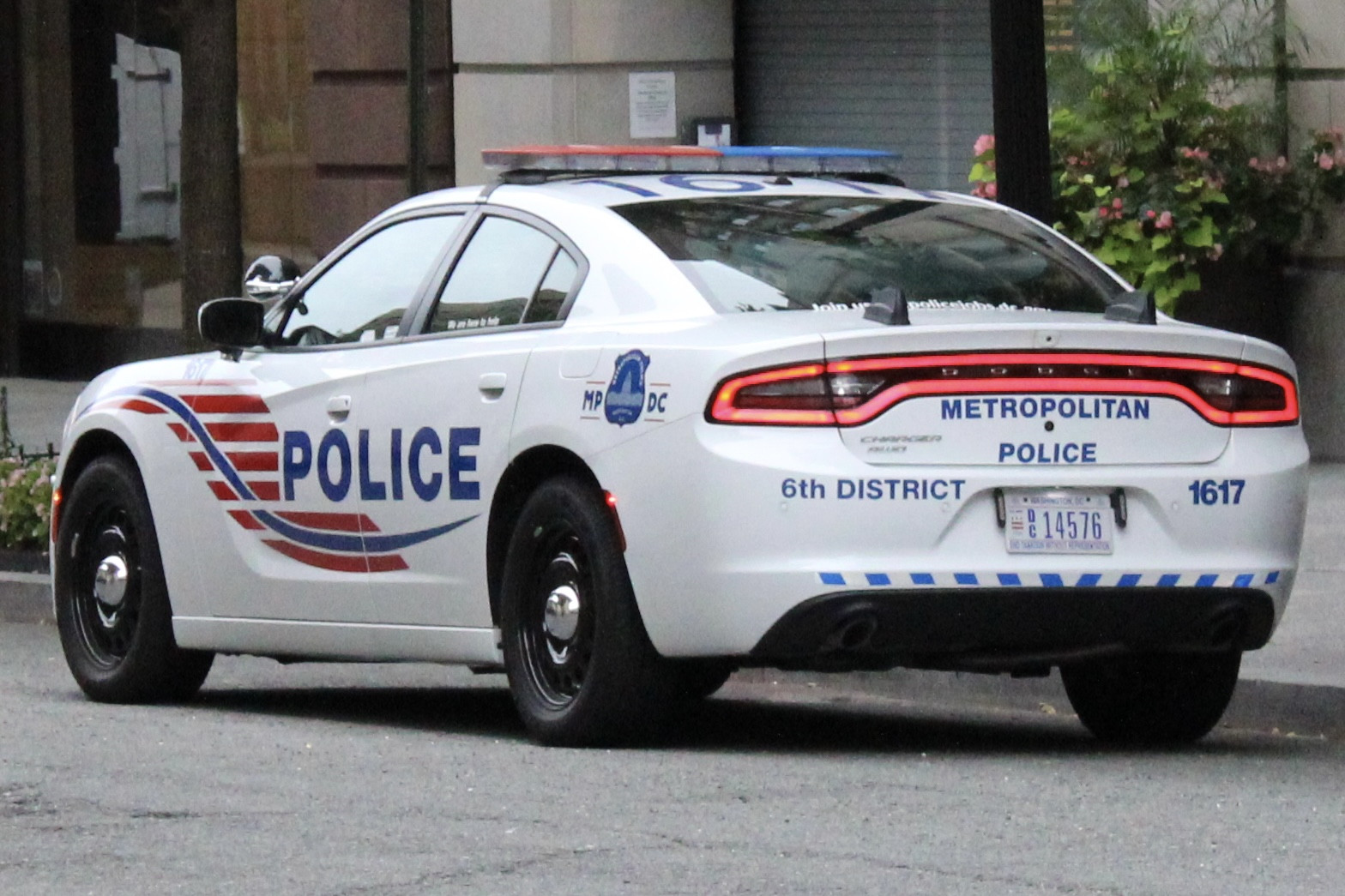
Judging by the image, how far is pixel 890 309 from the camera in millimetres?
7090

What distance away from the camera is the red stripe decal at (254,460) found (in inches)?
335

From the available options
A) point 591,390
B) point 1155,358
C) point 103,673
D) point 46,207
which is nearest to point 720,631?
point 591,390

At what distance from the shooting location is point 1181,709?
7.95 meters

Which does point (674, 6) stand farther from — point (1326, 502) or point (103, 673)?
point (103, 673)

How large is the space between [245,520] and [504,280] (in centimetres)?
116

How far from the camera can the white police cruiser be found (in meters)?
7.01

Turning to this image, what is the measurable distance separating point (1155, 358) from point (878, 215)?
1.07m

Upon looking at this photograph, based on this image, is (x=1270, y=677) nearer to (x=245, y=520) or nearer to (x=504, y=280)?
(x=504, y=280)

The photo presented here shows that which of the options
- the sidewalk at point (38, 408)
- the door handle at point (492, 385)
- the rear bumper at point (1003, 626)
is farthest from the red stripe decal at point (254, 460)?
the sidewalk at point (38, 408)

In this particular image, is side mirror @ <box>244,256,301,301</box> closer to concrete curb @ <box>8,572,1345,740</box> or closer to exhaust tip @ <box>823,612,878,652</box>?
concrete curb @ <box>8,572,1345,740</box>

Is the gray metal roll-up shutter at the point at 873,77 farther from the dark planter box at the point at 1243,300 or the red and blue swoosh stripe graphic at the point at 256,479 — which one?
the red and blue swoosh stripe graphic at the point at 256,479

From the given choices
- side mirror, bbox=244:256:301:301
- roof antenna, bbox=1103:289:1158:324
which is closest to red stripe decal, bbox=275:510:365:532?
side mirror, bbox=244:256:301:301

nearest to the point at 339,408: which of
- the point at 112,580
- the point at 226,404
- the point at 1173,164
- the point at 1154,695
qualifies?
the point at 226,404

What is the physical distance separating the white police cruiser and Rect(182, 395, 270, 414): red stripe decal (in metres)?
0.03
